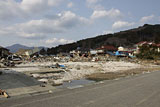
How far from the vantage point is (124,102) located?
6699mm

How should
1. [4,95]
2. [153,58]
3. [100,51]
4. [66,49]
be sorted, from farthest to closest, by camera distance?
[66,49] < [100,51] < [153,58] < [4,95]

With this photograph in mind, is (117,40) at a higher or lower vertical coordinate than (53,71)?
higher

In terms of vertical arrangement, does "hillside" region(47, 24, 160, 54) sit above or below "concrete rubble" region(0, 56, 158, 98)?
above

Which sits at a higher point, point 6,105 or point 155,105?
point 6,105

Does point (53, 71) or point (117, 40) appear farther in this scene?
point (117, 40)

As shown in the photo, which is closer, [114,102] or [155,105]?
[155,105]

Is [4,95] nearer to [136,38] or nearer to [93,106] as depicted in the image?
[93,106]

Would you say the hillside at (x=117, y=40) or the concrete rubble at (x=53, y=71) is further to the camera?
the hillside at (x=117, y=40)

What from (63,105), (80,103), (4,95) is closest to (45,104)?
(63,105)

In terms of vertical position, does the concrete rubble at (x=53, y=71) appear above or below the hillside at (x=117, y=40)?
below

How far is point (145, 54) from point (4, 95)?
62.4m

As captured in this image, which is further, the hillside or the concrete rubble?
the hillside

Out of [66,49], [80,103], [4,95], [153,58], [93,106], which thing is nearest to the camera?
[93,106]

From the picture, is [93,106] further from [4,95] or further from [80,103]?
[4,95]
